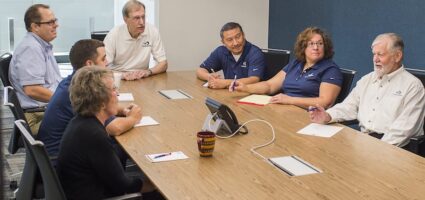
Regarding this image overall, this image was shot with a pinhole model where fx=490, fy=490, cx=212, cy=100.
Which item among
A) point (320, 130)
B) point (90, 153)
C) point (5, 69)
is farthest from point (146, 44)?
point (90, 153)

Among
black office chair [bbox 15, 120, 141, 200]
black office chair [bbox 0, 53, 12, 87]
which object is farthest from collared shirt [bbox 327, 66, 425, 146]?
black office chair [bbox 0, 53, 12, 87]

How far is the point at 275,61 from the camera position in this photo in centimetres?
432

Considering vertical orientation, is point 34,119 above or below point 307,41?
below

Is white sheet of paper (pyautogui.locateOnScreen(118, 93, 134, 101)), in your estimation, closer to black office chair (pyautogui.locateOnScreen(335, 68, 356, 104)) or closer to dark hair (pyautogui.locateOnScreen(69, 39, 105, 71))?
dark hair (pyautogui.locateOnScreen(69, 39, 105, 71))

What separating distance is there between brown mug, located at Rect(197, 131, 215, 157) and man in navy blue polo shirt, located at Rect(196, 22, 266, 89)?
1.72 metres

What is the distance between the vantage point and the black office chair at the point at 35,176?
1.75 meters

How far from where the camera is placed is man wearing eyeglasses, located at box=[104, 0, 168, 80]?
4293 millimetres

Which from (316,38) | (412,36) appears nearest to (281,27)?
(412,36)

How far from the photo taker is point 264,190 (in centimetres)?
178

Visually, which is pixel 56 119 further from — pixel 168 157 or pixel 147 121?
pixel 168 157

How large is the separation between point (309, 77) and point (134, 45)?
1.70 m

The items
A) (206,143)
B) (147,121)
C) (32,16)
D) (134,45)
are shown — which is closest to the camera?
(206,143)

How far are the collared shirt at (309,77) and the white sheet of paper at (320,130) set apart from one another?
0.72 meters

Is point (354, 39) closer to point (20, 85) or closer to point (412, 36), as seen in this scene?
point (412, 36)
